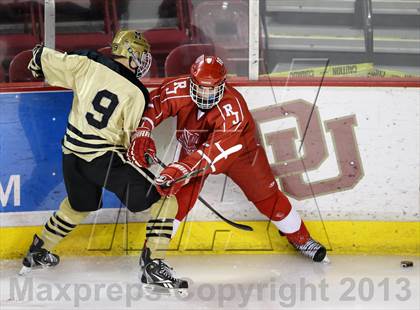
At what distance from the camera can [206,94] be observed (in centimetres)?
389

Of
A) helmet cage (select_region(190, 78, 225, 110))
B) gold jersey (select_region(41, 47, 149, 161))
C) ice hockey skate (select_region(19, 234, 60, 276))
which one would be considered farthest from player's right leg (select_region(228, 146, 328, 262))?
ice hockey skate (select_region(19, 234, 60, 276))

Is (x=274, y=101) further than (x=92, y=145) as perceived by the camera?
Yes

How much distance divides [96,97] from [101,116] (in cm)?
9

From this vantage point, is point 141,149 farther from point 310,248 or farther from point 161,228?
point 310,248

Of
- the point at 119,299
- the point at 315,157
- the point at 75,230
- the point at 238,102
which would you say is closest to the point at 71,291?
the point at 119,299

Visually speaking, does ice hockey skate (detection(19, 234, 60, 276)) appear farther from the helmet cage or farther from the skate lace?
the skate lace

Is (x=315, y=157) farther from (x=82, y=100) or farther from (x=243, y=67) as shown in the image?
(x=82, y=100)

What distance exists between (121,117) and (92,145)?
0.19 metres

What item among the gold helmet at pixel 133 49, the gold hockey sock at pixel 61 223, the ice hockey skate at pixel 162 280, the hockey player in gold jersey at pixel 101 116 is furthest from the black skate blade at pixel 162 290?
the gold helmet at pixel 133 49

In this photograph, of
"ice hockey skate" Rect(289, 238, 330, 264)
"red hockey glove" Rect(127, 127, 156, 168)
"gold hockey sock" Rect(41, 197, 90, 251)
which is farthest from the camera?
"ice hockey skate" Rect(289, 238, 330, 264)

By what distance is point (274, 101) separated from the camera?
4.38 metres

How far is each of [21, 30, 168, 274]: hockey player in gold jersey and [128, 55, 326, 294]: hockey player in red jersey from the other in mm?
103

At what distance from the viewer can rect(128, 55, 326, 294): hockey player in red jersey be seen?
3.89 m

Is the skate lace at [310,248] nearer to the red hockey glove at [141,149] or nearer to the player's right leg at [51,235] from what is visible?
the red hockey glove at [141,149]
